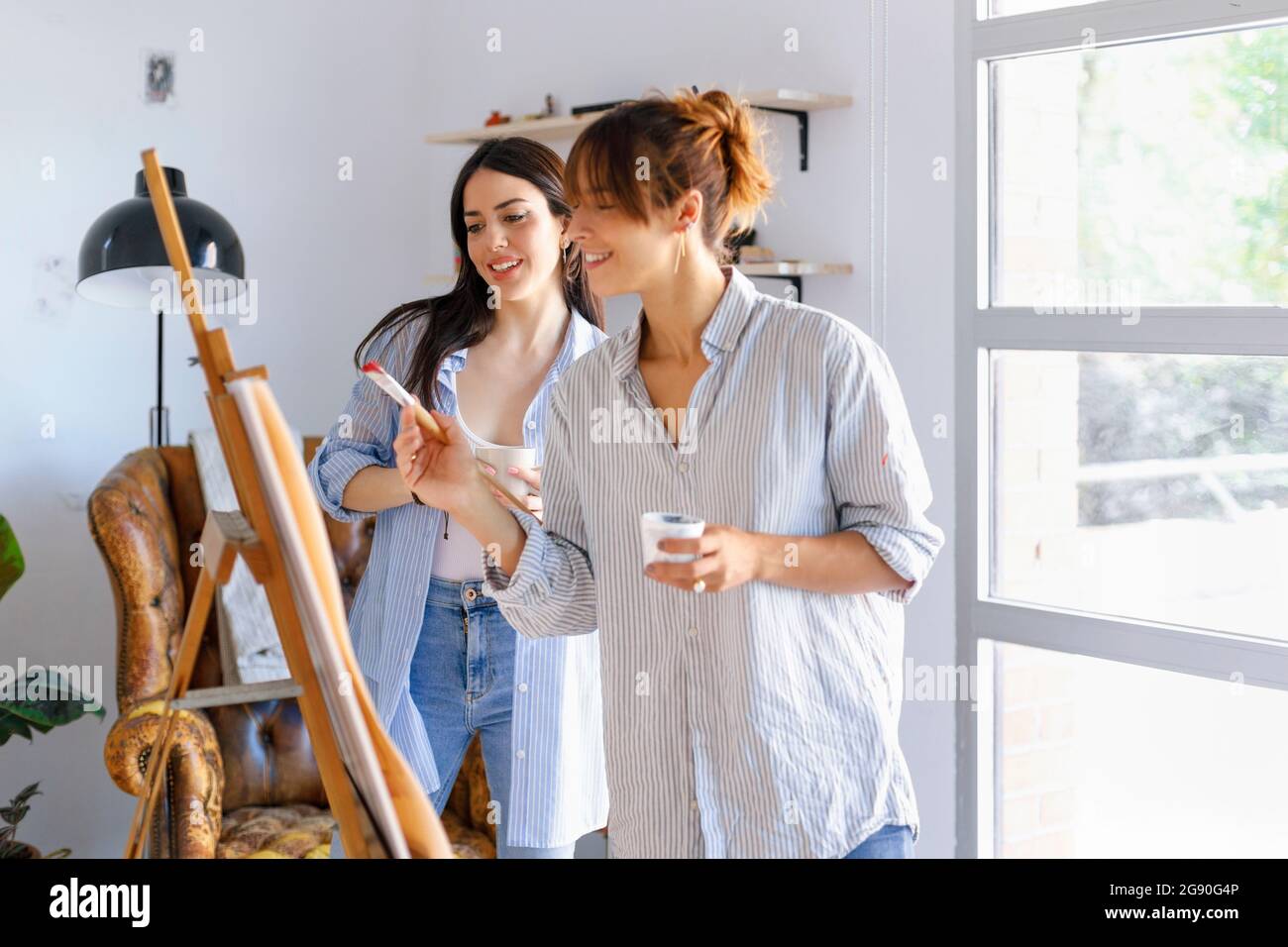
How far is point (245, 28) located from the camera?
368cm

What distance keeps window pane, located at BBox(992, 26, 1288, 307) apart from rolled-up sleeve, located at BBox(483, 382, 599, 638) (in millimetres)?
1520

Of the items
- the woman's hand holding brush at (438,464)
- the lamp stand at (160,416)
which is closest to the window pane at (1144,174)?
the woman's hand holding brush at (438,464)

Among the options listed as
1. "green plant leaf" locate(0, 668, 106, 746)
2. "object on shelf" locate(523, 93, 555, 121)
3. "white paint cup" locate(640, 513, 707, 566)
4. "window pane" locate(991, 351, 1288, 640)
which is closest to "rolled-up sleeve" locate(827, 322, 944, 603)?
"white paint cup" locate(640, 513, 707, 566)

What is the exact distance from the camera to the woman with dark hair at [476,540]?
183 cm

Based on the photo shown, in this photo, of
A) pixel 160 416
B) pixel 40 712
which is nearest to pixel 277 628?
pixel 40 712

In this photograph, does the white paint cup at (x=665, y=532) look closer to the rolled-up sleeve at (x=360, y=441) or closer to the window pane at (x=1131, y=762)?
the rolled-up sleeve at (x=360, y=441)

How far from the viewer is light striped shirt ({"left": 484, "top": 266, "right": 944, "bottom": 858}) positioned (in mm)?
1338

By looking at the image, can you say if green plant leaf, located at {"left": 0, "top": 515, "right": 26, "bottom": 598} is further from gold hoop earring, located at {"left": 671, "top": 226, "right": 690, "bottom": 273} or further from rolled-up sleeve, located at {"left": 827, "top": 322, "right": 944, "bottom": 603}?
rolled-up sleeve, located at {"left": 827, "top": 322, "right": 944, "bottom": 603}

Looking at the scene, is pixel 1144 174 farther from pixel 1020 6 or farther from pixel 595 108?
pixel 595 108

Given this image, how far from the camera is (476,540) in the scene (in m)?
1.82

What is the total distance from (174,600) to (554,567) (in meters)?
1.77

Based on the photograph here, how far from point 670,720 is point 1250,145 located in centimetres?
172

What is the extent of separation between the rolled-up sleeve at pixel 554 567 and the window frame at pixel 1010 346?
1.46 metres

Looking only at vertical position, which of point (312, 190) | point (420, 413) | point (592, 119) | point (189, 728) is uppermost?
point (592, 119)
